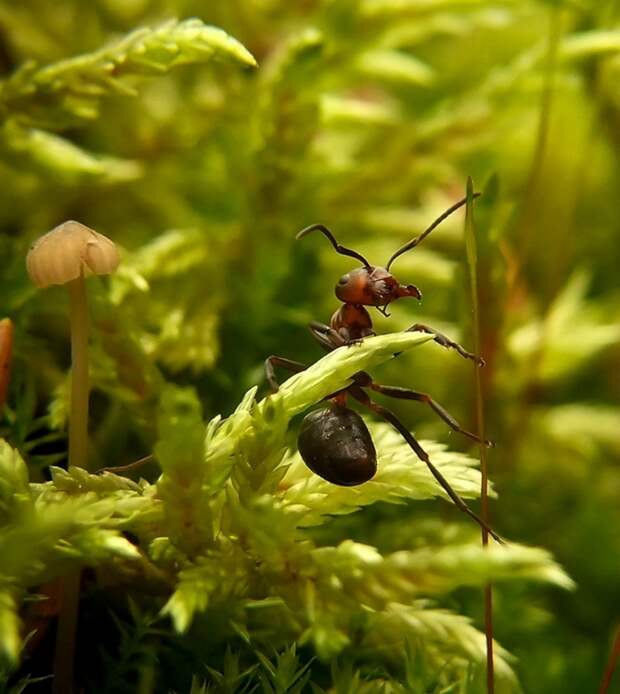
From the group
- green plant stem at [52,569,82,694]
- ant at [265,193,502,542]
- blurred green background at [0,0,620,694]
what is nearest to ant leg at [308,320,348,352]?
ant at [265,193,502,542]

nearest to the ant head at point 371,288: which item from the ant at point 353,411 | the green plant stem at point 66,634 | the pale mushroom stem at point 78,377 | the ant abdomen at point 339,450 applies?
the ant at point 353,411

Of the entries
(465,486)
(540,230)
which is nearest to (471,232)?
(465,486)

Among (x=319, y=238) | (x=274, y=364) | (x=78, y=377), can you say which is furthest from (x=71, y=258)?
(x=319, y=238)

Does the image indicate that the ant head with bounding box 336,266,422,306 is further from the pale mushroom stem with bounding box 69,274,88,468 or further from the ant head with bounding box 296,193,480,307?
the pale mushroom stem with bounding box 69,274,88,468

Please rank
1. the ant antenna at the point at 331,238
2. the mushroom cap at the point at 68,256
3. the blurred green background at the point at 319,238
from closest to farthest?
the mushroom cap at the point at 68,256
the ant antenna at the point at 331,238
the blurred green background at the point at 319,238

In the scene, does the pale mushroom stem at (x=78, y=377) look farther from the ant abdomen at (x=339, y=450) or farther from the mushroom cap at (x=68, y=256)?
the ant abdomen at (x=339, y=450)

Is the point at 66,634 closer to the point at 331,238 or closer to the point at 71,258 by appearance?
the point at 71,258

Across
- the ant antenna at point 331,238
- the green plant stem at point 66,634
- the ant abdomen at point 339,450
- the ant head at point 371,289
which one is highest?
the ant antenna at point 331,238
